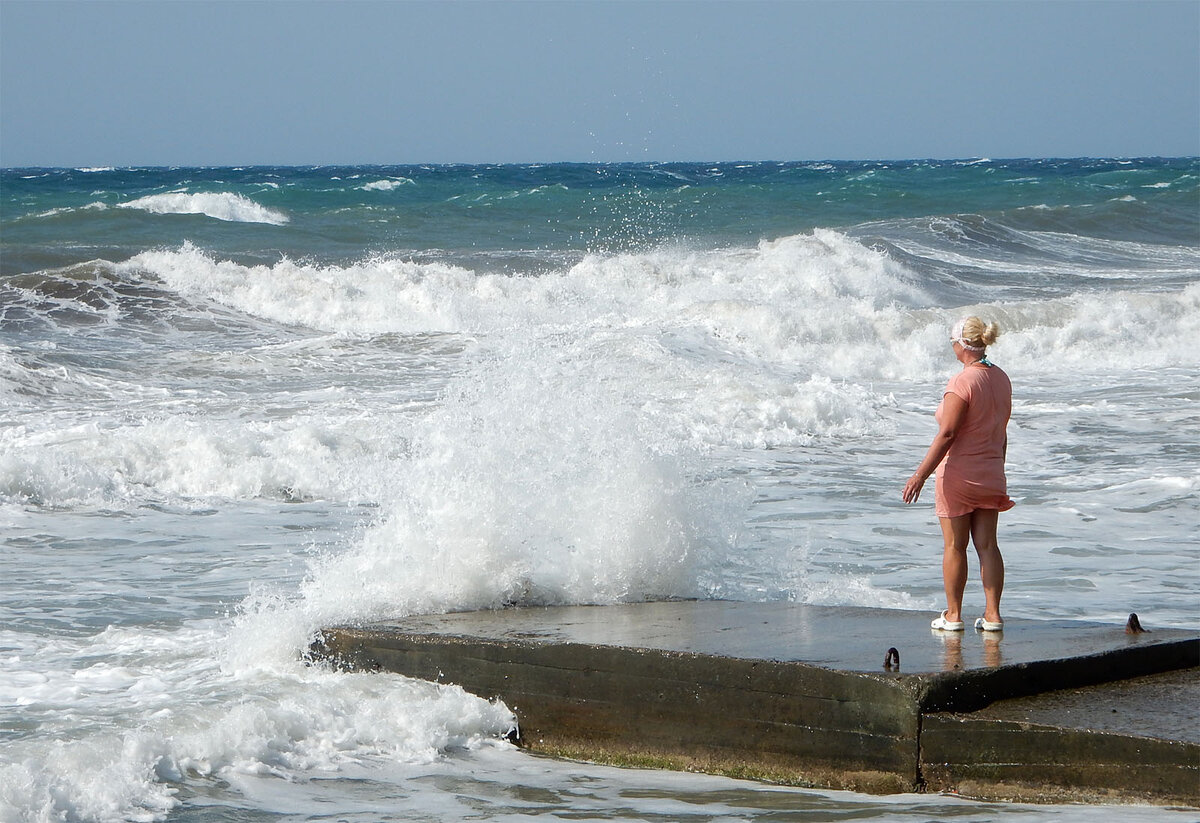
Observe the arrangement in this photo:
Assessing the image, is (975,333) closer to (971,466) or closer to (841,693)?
(971,466)

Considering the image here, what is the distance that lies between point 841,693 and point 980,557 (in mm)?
1033

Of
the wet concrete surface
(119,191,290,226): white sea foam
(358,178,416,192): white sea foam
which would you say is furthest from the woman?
(358,178,416,192): white sea foam

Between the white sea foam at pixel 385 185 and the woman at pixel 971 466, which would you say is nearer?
the woman at pixel 971 466

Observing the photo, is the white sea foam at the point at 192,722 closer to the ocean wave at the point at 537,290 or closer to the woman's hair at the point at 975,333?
the woman's hair at the point at 975,333

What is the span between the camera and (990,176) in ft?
202

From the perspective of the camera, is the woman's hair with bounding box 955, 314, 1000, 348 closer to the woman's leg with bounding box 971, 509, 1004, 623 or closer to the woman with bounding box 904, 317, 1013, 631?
the woman with bounding box 904, 317, 1013, 631

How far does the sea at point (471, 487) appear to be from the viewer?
15.7ft

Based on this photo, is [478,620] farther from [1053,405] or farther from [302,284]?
[302,284]

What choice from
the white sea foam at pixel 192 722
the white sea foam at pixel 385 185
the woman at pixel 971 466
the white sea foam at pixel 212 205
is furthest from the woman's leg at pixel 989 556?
the white sea foam at pixel 385 185

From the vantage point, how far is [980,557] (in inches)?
208

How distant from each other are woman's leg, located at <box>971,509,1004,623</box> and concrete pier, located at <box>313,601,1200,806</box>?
4.8 inches

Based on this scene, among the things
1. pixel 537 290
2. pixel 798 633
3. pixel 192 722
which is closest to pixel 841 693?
pixel 798 633

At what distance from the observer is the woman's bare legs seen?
5.29m

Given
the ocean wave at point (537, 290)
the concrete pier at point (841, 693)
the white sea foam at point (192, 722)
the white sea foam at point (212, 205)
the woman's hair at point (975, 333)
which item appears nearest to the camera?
the concrete pier at point (841, 693)
